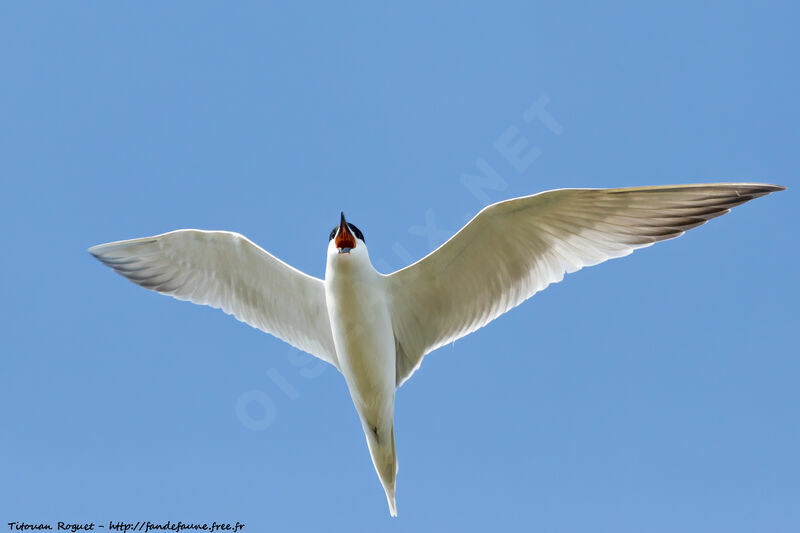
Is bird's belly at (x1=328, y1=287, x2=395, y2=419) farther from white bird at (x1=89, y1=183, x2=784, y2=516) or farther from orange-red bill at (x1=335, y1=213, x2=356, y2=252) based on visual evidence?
orange-red bill at (x1=335, y1=213, x2=356, y2=252)

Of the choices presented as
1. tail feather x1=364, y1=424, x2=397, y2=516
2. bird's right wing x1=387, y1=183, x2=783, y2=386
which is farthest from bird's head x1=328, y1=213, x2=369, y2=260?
tail feather x1=364, y1=424, x2=397, y2=516

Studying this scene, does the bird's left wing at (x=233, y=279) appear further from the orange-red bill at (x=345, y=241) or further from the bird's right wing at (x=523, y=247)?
the bird's right wing at (x=523, y=247)

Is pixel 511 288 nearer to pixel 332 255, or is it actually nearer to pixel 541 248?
pixel 541 248

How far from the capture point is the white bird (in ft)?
28.5

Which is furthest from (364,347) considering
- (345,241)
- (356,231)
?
(356,231)

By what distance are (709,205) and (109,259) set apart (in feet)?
23.1

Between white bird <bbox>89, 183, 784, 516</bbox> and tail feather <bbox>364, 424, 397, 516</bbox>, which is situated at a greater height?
white bird <bbox>89, 183, 784, 516</bbox>

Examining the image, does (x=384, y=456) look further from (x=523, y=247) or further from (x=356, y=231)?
(x=523, y=247)

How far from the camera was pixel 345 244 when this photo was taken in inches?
363

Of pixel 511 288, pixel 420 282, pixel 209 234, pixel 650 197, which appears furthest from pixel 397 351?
pixel 650 197

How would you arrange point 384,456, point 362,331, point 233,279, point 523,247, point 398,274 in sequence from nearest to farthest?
point 523,247, point 362,331, point 398,274, point 384,456, point 233,279

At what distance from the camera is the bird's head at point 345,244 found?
921cm

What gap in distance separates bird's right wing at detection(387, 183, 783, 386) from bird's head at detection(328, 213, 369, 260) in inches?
21.8

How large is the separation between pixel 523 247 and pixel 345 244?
1987 mm
